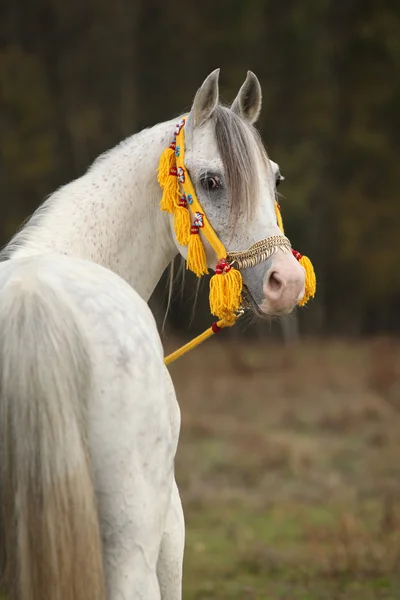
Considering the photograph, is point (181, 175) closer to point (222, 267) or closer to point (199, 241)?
point (199, 241)

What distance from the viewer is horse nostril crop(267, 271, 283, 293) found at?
127 inches

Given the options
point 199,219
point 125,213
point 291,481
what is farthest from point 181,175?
point 291,481

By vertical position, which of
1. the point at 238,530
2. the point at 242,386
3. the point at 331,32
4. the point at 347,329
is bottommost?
the point at 347,329

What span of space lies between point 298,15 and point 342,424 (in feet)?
51.8

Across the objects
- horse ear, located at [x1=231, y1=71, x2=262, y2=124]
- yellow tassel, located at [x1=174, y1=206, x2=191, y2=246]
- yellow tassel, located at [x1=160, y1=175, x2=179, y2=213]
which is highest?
horse ear, located at [x1=231, y1=71, x2=262, y2=124]

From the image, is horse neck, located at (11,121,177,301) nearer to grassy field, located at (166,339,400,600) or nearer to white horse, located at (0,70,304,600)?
white horse, located at (0,70,304,600)

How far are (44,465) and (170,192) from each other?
1364mm

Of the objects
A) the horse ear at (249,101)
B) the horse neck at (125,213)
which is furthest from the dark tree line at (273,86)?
the horse neck at (125,213)

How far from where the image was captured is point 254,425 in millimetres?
11695

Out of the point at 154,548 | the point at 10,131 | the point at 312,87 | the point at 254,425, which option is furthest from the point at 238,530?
the point at 312,87

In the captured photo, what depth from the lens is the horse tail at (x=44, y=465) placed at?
246 cm

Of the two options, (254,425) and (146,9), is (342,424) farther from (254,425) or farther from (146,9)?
(146,9)

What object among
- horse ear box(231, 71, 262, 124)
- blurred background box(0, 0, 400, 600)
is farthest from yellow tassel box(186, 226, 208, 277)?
blurred background box(0, 0, 400, 600)

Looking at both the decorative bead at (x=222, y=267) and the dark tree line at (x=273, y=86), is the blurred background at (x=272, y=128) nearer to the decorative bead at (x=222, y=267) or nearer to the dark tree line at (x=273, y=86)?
the dark tree line at (x=273, y=86)
